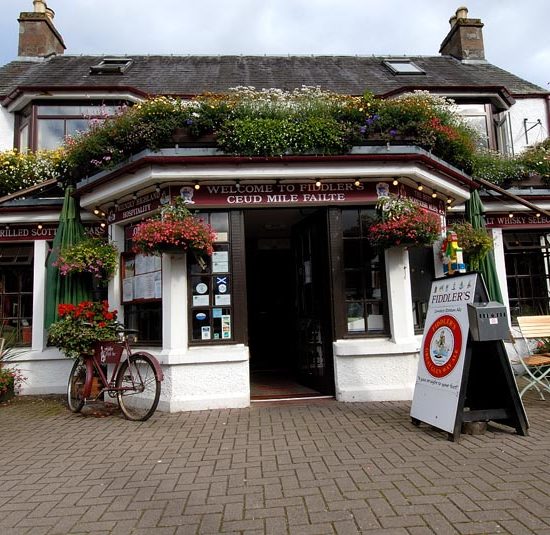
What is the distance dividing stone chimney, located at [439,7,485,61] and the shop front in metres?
9.57

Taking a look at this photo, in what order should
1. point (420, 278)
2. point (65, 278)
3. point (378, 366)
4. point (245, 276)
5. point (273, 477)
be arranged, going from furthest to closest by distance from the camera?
point (65, 278) < point (420, 278) < point (245, 276) < point (378, 366) < point (273, 477)

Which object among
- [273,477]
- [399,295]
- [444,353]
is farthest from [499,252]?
[273,477]

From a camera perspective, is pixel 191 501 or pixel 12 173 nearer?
pixel 191 501

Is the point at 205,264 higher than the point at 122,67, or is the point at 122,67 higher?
the point at 122,67

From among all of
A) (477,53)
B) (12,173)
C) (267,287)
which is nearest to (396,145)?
(267,287)

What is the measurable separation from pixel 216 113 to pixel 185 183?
43.7 inches

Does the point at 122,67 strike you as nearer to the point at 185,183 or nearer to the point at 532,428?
the point at 185,183

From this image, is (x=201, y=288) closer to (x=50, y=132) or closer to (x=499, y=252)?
(x=499, y=252)

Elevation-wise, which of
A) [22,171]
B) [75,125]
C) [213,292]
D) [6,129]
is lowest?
[213,292]

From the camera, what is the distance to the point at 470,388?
5.07 metres

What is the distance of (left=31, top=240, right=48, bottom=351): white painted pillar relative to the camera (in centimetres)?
834

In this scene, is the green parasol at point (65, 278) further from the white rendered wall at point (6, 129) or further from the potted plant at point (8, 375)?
the white rendered wall at point (6, 129)

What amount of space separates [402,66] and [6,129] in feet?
36.3

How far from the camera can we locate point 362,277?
686 cm
